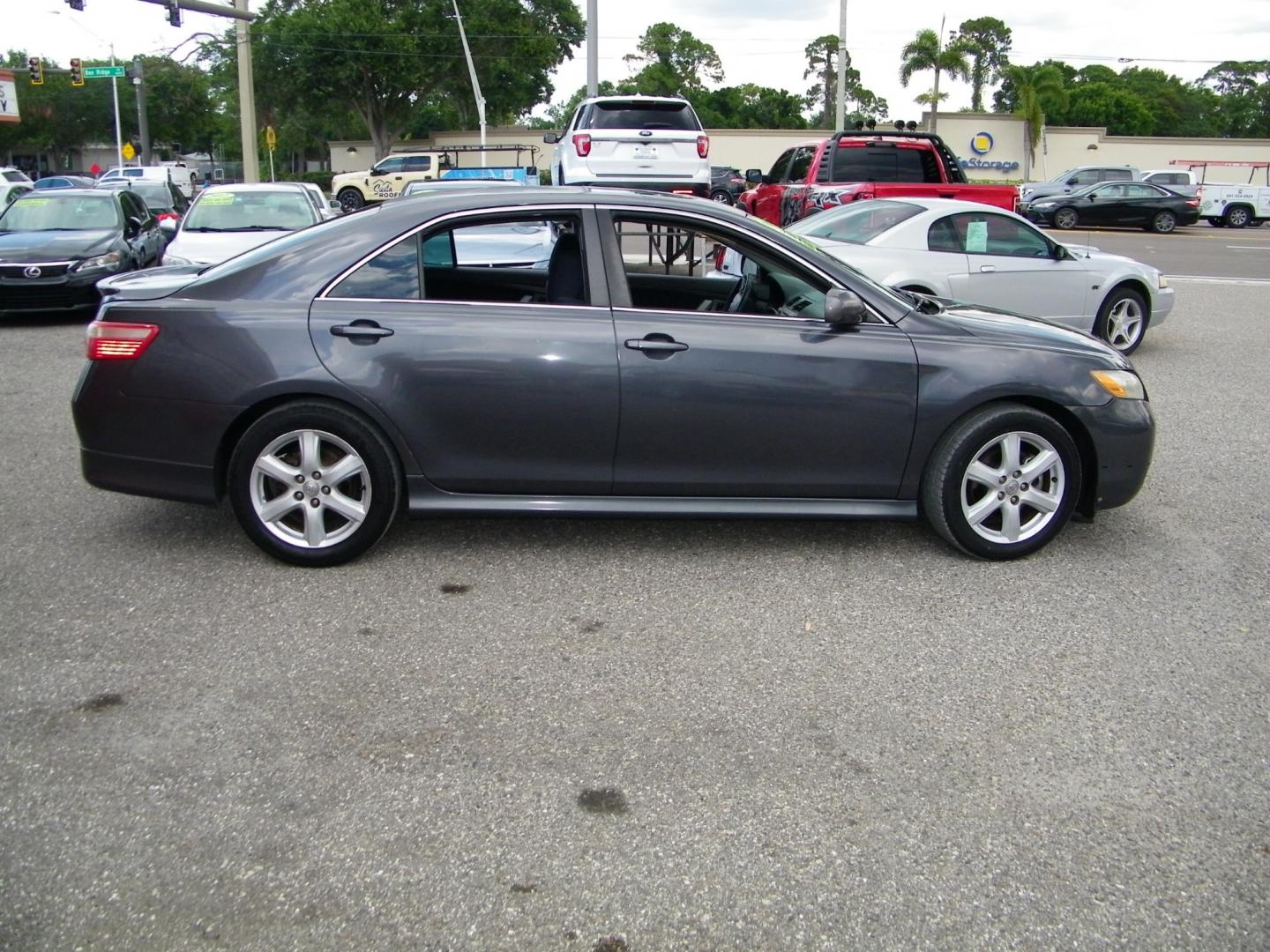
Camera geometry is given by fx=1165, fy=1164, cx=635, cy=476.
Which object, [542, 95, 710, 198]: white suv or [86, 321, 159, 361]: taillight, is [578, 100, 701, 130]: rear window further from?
[86, 321, 159, 361]: taillight

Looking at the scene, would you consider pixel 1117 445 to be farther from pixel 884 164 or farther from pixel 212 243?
pixel 884 164

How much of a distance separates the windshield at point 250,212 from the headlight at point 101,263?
2.55 feet

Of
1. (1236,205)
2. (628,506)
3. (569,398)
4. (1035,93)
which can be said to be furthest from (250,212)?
(1035,93)

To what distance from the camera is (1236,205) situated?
37.7 meters

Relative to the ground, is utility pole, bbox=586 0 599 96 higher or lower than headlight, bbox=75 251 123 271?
higher

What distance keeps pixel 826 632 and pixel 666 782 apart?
1282 millimetres

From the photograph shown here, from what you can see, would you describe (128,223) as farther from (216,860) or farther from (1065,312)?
(216,860)

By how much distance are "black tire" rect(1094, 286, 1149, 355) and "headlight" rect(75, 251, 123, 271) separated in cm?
1004

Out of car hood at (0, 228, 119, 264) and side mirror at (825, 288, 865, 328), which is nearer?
side mirror at (825, 288, 865, 328)

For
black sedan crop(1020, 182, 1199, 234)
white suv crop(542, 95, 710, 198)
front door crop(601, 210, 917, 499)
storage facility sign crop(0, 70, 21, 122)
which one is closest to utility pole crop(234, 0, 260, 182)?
white suv crop(542, 95, 710, 198)

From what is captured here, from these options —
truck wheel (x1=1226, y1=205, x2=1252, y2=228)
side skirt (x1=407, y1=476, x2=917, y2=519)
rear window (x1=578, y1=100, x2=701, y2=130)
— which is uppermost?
rear window (x1=578, y1=100, x2=701, y2=130)

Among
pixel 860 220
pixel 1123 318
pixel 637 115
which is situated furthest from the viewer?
pixel 637 115

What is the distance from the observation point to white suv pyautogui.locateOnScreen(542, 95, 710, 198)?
1501 centimetres

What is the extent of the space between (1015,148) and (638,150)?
4728 cm
